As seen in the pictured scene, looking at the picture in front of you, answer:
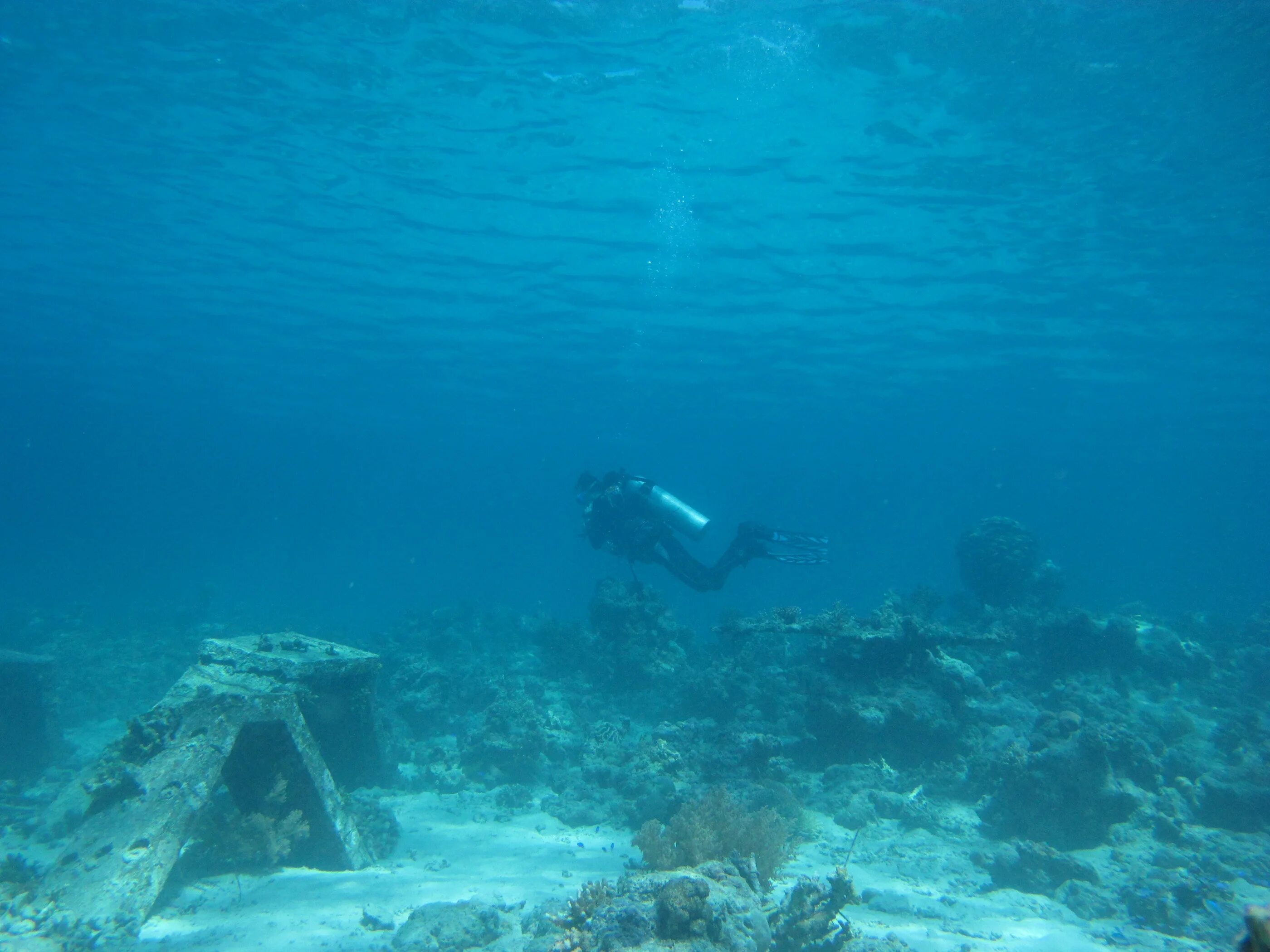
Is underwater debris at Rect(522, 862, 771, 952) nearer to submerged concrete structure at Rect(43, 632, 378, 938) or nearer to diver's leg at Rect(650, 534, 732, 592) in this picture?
submerged concrete structure at Rect(43, 632, 378, 938)

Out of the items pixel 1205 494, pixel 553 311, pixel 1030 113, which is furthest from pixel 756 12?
pixel 1205 494

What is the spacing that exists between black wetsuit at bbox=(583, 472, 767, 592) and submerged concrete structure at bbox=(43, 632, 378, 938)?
6.08m

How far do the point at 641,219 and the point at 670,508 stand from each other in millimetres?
10035

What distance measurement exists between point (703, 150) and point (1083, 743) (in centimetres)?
1427

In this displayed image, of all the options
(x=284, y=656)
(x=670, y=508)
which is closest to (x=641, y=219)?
(x=670, y=508)

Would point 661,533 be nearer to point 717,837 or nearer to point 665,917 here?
point 717,837

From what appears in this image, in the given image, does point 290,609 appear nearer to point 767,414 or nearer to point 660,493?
point 660,493

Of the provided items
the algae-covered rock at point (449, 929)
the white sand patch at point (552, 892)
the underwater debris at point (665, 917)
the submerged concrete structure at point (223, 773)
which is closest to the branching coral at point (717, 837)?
the white sand patch at point (552, 892)

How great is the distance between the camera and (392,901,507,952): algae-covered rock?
5.19 meters

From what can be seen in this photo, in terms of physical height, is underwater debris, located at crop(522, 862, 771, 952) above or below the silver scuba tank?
below

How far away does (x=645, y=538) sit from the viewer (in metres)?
13.4

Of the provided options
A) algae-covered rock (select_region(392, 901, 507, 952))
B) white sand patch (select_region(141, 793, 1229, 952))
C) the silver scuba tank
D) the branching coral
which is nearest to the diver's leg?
the silver scuba tank

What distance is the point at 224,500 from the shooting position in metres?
139

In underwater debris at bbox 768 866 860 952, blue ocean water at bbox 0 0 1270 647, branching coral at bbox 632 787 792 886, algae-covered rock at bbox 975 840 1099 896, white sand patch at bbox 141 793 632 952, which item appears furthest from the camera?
blue ocean water at bbox 0 0 1270 647
